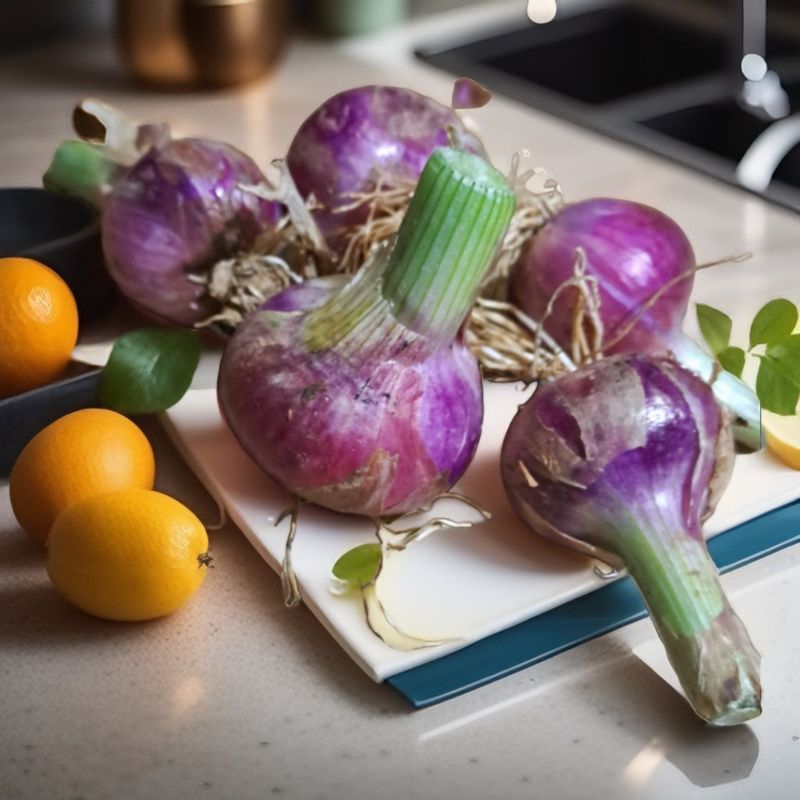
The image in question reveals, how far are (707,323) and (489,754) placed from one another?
1.21ft

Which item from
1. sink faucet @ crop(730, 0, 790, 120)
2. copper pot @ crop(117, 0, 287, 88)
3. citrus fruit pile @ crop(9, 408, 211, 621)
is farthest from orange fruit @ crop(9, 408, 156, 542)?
sink faucet @ crop(730, 0, 790, 120)

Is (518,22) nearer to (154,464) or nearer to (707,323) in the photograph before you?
(707,323)

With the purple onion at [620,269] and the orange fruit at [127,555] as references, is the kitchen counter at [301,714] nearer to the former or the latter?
the orange fruit at [127,555]

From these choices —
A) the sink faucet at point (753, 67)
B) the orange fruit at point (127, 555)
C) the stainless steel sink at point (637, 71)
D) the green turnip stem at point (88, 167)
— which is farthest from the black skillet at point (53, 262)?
the sink faucet at point (753, 67)

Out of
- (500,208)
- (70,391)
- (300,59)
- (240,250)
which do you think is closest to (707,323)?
(500,208)

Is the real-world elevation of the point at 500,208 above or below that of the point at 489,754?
above

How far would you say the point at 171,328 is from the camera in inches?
40.8

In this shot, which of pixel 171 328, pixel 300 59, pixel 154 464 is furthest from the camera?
pixel 300 59

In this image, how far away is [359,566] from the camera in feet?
2.62

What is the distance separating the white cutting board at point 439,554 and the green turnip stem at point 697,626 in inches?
2.3

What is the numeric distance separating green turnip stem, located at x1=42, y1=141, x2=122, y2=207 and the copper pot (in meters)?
0.54

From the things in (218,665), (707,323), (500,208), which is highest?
(500,208)

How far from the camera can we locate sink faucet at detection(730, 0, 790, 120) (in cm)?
167

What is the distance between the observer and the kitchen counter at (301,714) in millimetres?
711
